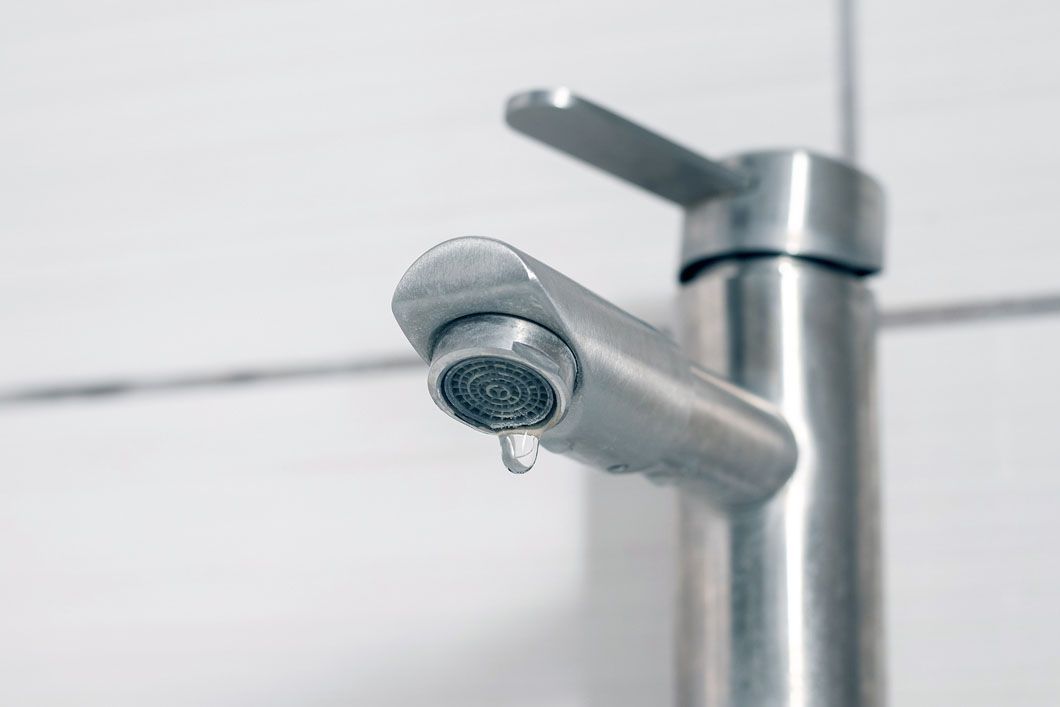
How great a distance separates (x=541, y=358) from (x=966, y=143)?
0.24m

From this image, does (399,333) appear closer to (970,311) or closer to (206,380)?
(206,380)

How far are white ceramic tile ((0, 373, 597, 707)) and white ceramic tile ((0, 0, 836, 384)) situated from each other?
3 centimetres

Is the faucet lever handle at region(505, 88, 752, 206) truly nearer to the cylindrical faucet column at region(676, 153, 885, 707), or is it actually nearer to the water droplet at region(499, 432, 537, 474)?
the cylindrical faucet column at region(676, 153, 885, 707)

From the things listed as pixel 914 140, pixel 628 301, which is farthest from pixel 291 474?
pixel 914 140

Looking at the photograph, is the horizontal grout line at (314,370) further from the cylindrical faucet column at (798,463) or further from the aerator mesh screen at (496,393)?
the aerator mesh screen at (496,393)

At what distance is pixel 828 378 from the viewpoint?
32 centimetres

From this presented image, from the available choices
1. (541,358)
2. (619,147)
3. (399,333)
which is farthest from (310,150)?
(541,358)

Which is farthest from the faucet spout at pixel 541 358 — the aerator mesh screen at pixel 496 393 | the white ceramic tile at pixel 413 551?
the white ceramic tile at pixel 413 551

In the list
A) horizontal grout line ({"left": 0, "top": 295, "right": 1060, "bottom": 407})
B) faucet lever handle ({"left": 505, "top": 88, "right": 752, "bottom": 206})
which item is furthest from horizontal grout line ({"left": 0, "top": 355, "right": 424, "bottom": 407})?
faucet lever handle ({"left": 505, "top": 88, "right": 752, "bottom": 206})

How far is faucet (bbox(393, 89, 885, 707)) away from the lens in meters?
0.30

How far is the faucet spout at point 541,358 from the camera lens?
0.69 feet

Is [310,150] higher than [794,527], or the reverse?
[310,150]

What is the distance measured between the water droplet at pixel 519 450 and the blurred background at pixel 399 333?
19 cm

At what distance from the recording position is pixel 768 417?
29 cm
